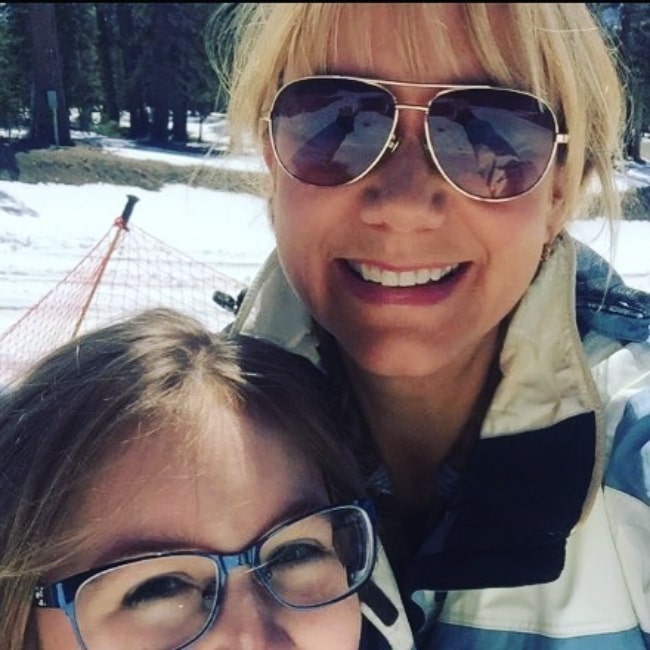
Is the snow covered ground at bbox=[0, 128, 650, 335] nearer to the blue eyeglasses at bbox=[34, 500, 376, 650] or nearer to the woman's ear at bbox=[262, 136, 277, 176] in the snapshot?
the woman's ear at bbox=[262, 136, 277, 176]

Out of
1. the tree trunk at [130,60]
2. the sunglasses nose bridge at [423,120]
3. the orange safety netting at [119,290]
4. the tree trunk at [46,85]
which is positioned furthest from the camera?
the tree trunk at [46,85]

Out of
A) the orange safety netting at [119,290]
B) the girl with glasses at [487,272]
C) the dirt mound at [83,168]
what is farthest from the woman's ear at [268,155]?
the dirt mound at [83,168]

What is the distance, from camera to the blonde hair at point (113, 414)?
1108 mm

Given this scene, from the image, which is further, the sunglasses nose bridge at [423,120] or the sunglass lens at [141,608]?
the sunglasses nose bridge at [423,120]

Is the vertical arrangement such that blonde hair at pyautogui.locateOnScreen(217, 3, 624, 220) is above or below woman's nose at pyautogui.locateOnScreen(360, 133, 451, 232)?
above

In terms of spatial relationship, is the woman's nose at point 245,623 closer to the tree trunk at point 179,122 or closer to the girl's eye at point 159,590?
the girl's eye at point 159,590

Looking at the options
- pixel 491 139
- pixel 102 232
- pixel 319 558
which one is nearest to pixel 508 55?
pixel 491 139

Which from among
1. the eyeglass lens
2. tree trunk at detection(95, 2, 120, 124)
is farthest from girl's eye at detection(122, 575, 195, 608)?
tree trunk at detection(95, 2, 120, 124)

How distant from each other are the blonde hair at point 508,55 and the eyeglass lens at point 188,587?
530mm

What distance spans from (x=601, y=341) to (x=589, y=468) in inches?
8.1

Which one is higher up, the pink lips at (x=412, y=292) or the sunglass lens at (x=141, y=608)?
the pink lips at (x=412, y=292)

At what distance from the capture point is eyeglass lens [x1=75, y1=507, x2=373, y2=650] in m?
1.04

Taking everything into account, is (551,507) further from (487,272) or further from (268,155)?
(268,155)

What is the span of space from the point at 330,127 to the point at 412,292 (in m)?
0.23
